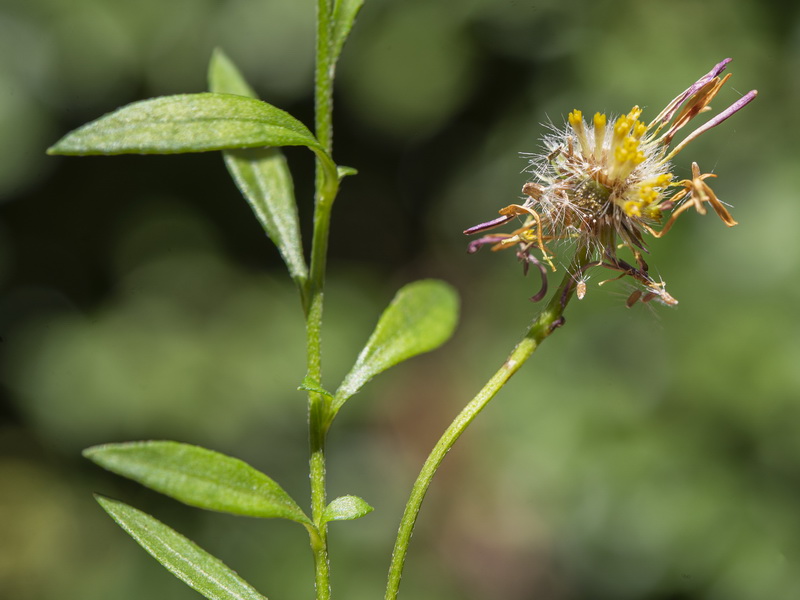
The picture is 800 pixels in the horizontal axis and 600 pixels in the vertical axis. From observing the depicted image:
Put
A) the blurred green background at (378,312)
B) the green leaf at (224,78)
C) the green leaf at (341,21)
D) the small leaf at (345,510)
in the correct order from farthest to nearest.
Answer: the blurred green background at (378,312) → the green leaf at (224,78) → the green leaf at (341,21) → the small leaf at (345,510)

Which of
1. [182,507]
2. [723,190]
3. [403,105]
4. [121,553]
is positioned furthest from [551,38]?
[121,553]

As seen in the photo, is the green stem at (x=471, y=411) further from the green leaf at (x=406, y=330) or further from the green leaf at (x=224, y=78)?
the green leaf at (x=224, y=78)

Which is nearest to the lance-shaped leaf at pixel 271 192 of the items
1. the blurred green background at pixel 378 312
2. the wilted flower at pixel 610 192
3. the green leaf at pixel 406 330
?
the green leaf at pixel 406 330

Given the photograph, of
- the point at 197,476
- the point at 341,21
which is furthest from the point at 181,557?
the point at 341,21

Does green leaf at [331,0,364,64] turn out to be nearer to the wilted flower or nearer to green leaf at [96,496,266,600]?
the wilted flower

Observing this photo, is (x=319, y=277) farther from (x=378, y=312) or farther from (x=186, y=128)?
(x=378, y=312)

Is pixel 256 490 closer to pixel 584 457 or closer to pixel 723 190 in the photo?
pixel 584 457
